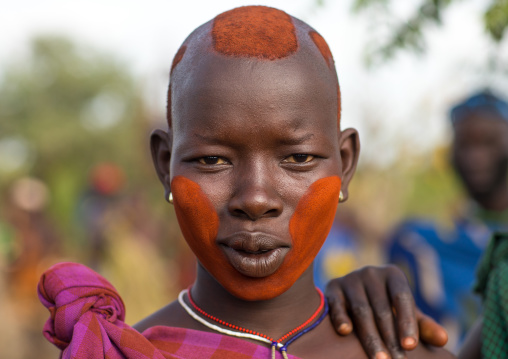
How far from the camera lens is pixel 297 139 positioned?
1767 millimetres

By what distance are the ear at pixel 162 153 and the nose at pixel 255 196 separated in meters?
0.37

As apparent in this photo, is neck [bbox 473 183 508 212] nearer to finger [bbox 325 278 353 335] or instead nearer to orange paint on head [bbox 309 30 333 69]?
finger [bbox 325 278 353 335]

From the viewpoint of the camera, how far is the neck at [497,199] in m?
5.04

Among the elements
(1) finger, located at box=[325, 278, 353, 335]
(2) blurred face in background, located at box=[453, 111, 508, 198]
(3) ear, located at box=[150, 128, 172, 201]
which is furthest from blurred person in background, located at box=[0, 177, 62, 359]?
(1) finger, located at box=[325, 278, 353, 335]

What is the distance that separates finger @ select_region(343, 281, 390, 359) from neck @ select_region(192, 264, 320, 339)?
0.46ft

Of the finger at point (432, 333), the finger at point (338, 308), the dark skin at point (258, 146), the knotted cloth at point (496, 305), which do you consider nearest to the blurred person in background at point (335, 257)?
the knotted cloth at point (496, 305)

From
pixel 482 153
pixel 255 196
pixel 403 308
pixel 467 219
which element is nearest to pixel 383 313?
pixel 403 308

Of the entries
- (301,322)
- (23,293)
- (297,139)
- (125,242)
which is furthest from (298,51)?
(23,293)

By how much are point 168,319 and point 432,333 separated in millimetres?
851

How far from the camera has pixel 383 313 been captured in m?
1.99

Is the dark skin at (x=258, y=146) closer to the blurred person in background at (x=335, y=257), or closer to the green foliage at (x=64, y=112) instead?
the blurred person in background at (x=335, y=257)

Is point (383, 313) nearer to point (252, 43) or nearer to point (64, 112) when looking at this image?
point (252, 43)

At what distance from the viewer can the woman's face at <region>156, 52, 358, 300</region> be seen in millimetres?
1722

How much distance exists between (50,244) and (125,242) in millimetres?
2289
